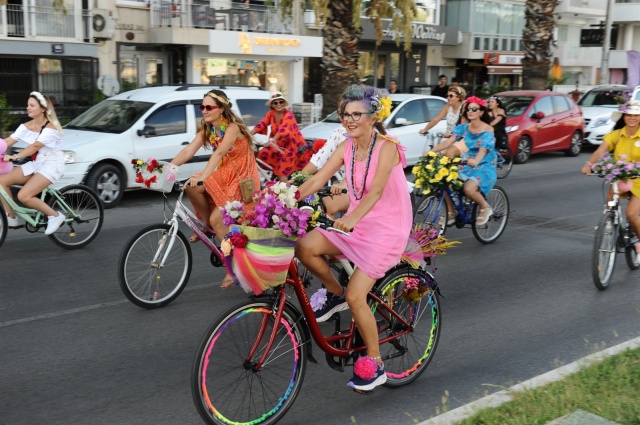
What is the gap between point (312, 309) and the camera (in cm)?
461

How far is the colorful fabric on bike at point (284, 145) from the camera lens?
1075 cm

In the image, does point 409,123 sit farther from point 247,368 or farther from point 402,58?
point 402,58

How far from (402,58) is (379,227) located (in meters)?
34.0

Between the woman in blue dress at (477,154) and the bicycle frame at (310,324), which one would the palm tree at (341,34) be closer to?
the woman in blue dress at (477,154)

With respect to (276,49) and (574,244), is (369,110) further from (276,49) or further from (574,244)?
(276,49)

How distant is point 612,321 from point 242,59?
77.6 feet

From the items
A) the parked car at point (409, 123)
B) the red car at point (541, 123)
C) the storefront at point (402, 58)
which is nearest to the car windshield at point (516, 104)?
the red car at point (541, 123)

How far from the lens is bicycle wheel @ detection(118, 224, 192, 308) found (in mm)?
6453

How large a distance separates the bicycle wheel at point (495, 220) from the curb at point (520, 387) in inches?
162

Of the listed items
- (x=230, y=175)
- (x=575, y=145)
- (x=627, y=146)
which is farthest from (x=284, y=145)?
(x=575, y=145)

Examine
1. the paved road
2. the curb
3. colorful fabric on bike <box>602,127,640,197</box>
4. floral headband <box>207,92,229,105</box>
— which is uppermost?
floral headband <box>207,92,229,105</box>

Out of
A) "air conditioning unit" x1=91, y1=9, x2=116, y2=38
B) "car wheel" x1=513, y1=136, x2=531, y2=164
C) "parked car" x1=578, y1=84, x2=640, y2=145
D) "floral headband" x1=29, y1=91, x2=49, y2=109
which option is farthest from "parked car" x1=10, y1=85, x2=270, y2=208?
"air conditioning unit" x1=91, y1=9, x2=116, y2=38

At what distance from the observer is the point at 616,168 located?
732 cm

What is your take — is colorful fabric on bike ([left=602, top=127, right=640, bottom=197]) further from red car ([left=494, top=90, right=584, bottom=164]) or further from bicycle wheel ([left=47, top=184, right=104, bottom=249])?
red car ([left=494, top=90, right=584, bottom=164])
